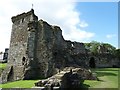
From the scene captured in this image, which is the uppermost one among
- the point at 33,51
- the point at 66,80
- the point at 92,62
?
the point at 33,51

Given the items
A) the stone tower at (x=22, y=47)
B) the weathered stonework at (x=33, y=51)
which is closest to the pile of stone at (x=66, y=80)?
the weathered stonework at (x=33, y=51)

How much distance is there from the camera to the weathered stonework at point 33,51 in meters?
22.6

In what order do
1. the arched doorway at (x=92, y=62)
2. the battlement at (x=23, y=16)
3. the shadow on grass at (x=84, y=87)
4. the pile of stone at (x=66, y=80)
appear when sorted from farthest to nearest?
the arched doorway at (x=92, y=62), the battlement at (x=23, y=16), the shadow on grass at (x=84, y=87), the pile of stone at (x=66, y=80)

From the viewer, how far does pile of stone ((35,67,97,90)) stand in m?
13.2

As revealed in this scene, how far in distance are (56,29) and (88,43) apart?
43907 mm

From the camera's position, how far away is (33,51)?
2366 centimetres

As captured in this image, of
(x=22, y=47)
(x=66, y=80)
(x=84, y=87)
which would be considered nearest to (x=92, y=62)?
(x=22, y=47)

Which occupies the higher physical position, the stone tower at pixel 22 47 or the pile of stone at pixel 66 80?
the stone tower at pixel 22 47

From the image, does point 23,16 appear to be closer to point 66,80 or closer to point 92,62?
point 66,80

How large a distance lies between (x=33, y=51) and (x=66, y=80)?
892 centimetres

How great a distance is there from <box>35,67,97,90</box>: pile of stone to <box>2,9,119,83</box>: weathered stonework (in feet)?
10.6

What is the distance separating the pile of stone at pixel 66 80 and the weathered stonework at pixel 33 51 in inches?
128

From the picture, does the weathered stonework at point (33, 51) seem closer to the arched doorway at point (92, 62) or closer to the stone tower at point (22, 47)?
the stone tower at point (22, 47)

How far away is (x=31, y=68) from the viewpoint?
22.8 metres
